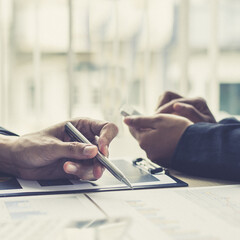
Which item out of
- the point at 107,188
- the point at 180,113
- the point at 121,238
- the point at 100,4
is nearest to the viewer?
the point at 121,238

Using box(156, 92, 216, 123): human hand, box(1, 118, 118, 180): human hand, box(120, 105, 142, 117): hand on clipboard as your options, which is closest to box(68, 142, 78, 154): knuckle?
box(1, 118, 118, 180): human hand

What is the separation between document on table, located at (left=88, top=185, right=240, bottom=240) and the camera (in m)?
0.47

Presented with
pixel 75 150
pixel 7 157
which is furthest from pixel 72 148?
pixel 7 157

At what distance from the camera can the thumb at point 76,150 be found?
67 cm

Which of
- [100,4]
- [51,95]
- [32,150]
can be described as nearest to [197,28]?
[100,4]

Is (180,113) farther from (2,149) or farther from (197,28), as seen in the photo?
(197,28)

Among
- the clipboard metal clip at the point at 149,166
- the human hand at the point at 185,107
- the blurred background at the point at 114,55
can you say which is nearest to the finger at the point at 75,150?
the clipboard metal clip at the point at 149,166

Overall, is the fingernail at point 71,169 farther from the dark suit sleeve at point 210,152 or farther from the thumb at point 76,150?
the dark suit sleeve at point 210,152

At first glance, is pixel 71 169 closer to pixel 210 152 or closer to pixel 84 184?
pixel 84 184

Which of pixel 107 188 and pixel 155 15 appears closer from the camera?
pixel 107 188

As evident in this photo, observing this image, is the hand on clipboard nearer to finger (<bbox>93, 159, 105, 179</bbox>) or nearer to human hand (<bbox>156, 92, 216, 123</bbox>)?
human hand (<bbox>156, 92, 216, 123</bbox>)

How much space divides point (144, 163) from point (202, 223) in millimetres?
346

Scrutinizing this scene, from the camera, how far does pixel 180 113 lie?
99 centimetres

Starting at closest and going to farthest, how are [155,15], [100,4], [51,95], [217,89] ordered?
[217,89], [100,4], [155,15], [51,95]
